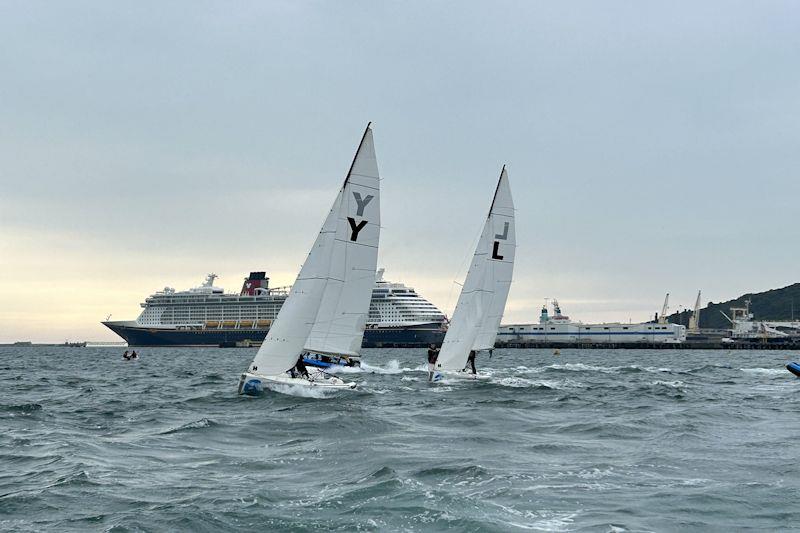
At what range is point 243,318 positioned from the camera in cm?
14850

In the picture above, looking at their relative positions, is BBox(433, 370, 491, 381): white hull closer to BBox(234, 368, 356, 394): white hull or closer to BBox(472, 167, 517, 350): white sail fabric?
BBox(472, 167, 517, 350): white sail fabric

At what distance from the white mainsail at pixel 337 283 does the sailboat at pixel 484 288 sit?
7.44 metres

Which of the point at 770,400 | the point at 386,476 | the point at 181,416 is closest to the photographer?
the point at 386,476

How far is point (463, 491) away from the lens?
546 inches

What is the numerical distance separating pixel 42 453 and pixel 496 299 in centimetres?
2857

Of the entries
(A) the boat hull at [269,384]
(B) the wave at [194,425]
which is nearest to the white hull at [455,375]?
(A) the boat hull at [269,384]

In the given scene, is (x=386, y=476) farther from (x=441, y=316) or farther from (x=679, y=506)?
(x=441, y=316)

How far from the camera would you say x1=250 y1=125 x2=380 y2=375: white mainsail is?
105 ft

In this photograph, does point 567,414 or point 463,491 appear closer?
point 463,491

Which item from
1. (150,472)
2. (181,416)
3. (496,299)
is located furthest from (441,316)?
(150,472)

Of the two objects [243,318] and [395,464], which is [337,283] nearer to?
[395,464]

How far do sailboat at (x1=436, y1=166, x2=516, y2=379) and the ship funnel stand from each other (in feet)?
388

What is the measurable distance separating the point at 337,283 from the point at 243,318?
118 meters

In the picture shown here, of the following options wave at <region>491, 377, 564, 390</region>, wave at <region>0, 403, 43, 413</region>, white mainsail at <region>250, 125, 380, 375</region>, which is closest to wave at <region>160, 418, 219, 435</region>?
wave at <region>0, 403, 43, 413</region>
